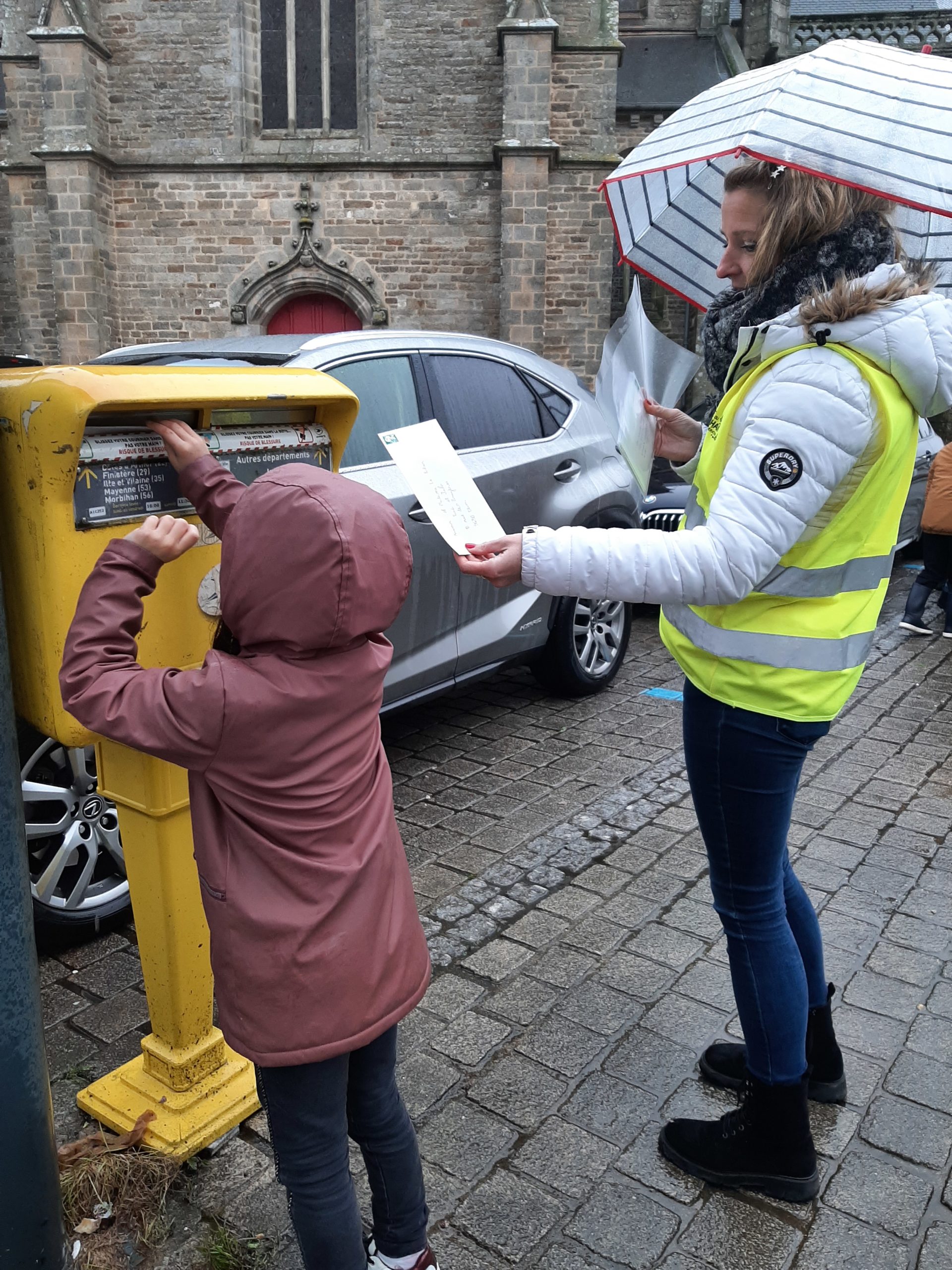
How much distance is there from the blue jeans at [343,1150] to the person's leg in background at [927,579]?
640 centimetres

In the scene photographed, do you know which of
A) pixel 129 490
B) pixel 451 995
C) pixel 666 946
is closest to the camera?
pixel 129 490

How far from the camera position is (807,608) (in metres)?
1.84

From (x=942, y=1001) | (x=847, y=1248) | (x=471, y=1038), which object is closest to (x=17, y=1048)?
(x=471, y=1038)

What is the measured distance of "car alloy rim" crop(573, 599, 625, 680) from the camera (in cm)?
541

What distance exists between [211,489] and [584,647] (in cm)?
385

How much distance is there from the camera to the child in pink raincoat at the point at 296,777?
57.1 inches

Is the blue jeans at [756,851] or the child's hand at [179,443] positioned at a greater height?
the child's hand at [179,443]

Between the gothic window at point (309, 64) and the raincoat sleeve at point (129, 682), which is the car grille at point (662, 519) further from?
the gothic window at point (309, 64)

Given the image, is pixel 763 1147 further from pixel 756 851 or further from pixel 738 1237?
pixel 756 851

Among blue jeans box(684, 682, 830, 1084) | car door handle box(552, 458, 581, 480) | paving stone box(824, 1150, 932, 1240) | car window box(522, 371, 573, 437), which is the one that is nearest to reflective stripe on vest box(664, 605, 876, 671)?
blue jeans box(684, 682, 830, 1084)

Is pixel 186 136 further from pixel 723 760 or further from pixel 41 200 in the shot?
pixel 723 760

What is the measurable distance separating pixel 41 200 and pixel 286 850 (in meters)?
17.1

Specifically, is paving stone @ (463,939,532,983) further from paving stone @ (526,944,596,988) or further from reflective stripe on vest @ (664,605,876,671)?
reflective stripe on vest @ (664,605,876,671)

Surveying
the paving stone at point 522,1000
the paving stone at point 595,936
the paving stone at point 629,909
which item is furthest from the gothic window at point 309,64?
the paving stone at point 522,1000
